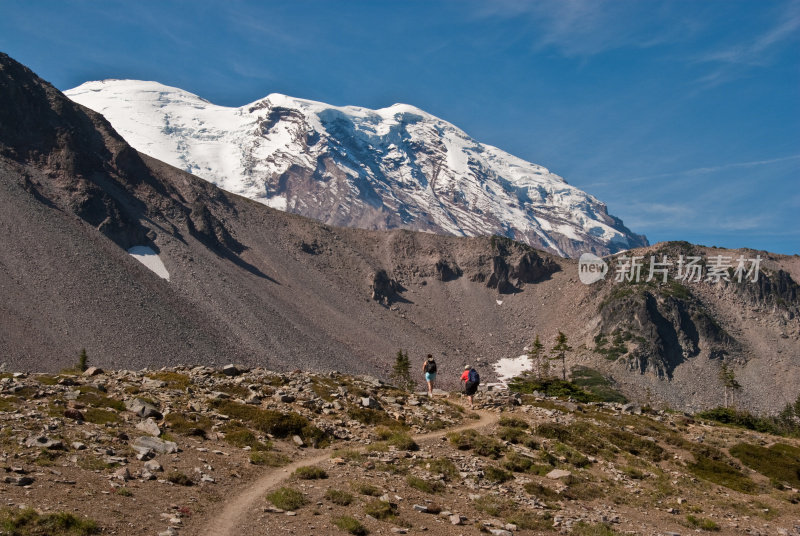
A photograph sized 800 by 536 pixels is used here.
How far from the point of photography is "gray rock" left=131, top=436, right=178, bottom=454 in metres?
28.3

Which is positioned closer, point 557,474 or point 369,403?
point 557,474

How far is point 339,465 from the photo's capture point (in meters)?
29.9

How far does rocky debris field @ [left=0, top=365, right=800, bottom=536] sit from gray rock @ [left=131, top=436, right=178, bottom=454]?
3.6 inches

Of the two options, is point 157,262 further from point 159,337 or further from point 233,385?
point 233,385

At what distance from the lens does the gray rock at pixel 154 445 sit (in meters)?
28.3

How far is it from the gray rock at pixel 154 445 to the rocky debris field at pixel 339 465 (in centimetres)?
9

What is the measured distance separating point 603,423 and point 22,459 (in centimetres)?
4062

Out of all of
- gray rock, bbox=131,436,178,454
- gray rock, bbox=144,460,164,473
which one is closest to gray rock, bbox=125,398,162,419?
gray rock, bbox=131,436,178,454

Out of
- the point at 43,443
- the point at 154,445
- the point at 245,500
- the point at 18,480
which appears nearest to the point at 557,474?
the point at 245,500

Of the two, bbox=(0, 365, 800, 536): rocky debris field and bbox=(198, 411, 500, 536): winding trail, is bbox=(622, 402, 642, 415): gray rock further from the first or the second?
bbox=(198, 411, 500, 536): winding trail

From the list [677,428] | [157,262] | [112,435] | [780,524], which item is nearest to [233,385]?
[112,435]

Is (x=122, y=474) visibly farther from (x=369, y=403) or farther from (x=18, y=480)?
(x=369, y=403)

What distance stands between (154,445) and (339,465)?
8481mm

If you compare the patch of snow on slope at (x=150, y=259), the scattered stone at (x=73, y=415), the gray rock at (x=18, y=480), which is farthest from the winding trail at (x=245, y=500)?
the patch of snow on slope at (x=150, y=259)
